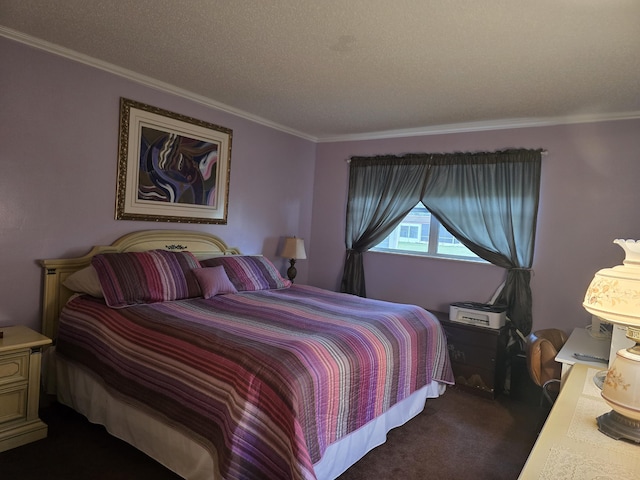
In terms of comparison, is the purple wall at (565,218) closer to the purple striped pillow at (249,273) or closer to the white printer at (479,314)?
the white printer at (479,314)

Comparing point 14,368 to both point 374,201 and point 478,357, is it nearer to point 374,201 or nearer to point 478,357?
point 478,357

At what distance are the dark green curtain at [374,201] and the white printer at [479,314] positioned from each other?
3.74 feet

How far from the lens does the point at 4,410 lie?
226 cm

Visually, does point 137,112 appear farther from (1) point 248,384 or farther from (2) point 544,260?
(2) point 544,260

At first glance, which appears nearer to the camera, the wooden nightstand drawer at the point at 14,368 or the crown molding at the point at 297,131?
the wooden nightstand drawer at the point at 14,368

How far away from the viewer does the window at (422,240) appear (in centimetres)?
416

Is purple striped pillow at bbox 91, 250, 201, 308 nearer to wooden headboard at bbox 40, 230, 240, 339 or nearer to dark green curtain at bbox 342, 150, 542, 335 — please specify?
wooden headboard at bbox 40, 230, 240, 339

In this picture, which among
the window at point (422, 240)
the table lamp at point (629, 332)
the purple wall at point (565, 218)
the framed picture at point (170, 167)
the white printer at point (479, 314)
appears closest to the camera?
the table lamp at point (629, 332)

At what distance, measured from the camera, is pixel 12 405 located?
229 centimetres

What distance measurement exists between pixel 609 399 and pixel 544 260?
2.46 metres

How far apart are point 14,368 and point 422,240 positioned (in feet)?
11.7

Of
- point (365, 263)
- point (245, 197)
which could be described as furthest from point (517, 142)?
point (245, 197)

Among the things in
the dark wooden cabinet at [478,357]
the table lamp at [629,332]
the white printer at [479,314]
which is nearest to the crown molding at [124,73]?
the white printer at [479,314]

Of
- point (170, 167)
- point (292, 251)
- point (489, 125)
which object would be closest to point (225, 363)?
point (170, 167)
